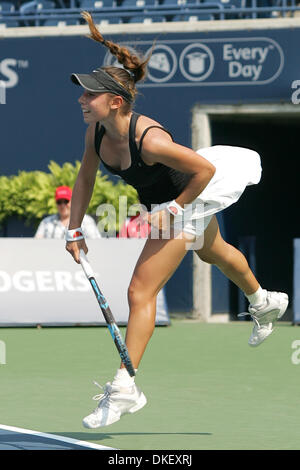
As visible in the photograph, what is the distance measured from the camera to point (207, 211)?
6516 millimetres

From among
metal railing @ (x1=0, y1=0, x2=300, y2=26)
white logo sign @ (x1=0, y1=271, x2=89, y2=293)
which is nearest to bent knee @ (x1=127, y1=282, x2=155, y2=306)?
white logo sign @ (x1=0, y1=271, x2=89, y2=293)

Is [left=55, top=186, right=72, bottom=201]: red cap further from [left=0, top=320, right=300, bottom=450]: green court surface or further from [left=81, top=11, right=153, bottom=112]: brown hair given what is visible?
[left=81, top=11, right=153, bottom=112]: brown hair

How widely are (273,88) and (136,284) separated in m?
9.16

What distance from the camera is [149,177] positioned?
20.6ft

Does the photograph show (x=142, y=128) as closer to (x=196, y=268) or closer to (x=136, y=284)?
(x=136, y=284)

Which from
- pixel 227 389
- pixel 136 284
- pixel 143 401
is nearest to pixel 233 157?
pixel 136 284

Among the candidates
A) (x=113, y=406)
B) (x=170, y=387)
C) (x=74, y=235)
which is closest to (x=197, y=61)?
(x=170, y=387)

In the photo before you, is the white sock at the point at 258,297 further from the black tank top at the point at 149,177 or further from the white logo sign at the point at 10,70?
the white logo sign at the point at 10,70

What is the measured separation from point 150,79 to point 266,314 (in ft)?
27.8

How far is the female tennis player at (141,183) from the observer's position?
605 cm

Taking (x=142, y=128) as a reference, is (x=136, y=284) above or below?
below

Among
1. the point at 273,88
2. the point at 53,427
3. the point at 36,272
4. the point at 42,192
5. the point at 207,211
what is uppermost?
the point at 273,88

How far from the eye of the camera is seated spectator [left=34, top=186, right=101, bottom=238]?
13.4 meters

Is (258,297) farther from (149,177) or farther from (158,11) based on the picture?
(158,11)
